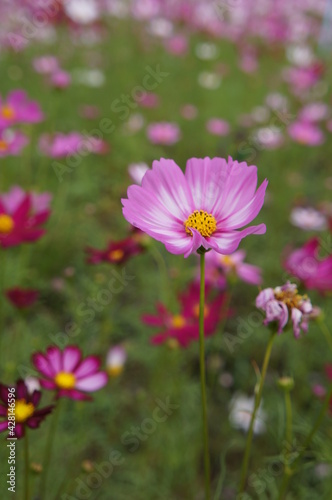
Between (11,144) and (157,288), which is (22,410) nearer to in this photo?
(11,144)

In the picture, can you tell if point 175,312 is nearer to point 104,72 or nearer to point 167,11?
point 104,72

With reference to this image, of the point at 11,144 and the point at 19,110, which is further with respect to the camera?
the point at 19,110

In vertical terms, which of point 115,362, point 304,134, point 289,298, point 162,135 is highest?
point 304,134

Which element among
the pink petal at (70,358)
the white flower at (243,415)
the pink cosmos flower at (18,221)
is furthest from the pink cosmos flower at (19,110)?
the white flower at (243,415)

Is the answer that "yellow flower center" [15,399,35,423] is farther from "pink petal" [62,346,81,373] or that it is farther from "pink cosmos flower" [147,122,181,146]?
"pink cosmos flower" [147,122,181,146]

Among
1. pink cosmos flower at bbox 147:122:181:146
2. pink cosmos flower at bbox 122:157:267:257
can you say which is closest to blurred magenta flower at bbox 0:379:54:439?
pink cosmos flower at bbox 122:157:267:257

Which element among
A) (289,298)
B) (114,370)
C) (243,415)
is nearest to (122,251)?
(114,370)

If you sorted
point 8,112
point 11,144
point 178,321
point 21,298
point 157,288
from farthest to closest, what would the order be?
1. point 157,288
2. point 8,112
3. point 11,144
4. point 178,321
5. point 21,298
